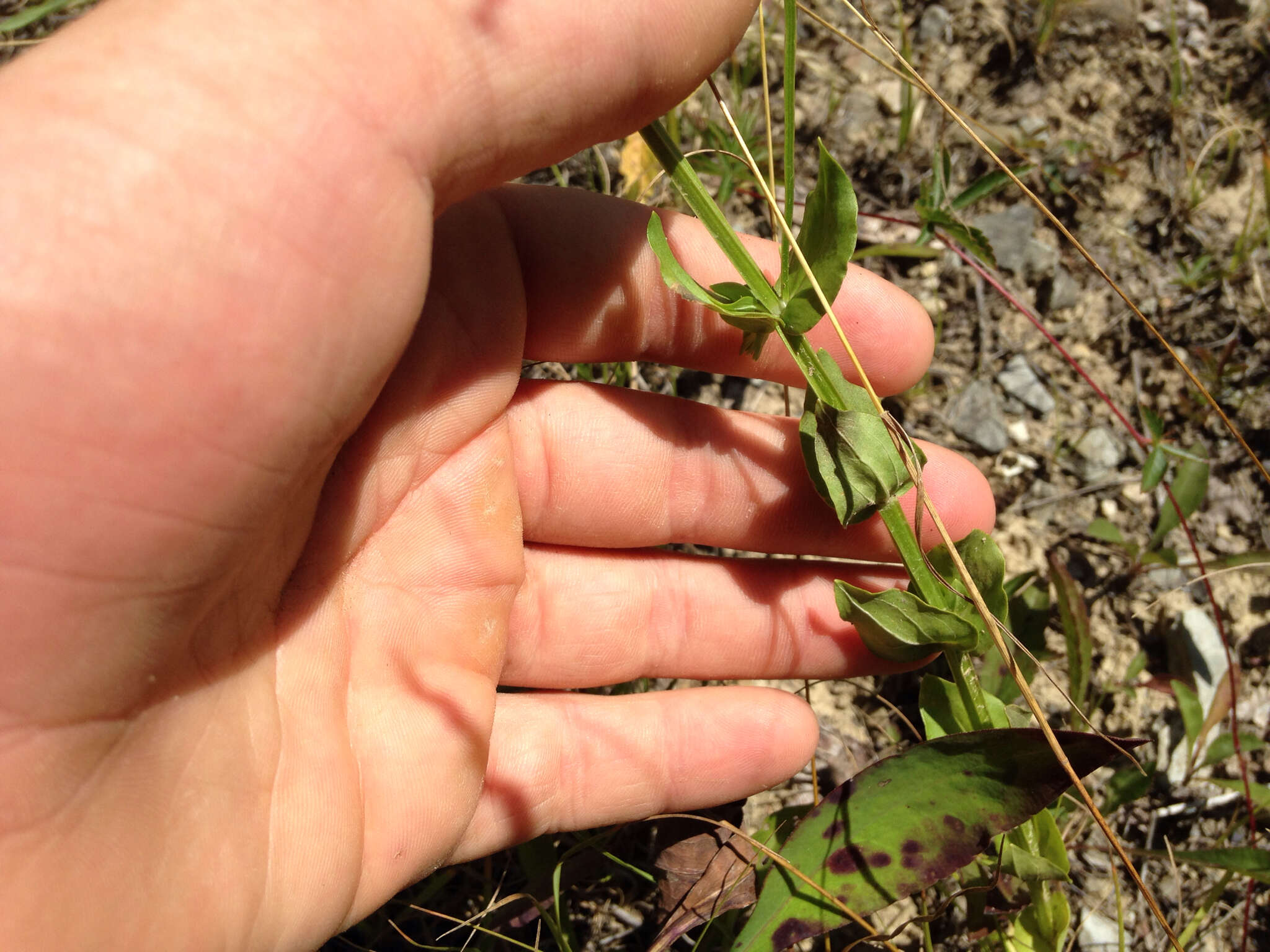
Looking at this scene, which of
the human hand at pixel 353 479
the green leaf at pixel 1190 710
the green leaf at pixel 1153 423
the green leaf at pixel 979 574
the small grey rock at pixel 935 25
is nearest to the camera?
the human hand at pixel 353 479

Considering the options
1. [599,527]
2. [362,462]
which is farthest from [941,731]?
[362,462]

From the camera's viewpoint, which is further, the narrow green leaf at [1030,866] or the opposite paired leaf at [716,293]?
the narrow green leaf at [1030,866]

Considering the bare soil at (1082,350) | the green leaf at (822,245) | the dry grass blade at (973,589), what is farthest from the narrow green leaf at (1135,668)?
the green leaf at (822,245)

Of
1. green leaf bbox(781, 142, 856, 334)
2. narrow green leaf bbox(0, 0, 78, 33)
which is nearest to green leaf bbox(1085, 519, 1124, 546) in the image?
green leaf bbox(781, 142, 856, 334)

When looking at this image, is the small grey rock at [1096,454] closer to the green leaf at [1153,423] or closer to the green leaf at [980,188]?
the green leaf at [1153,423]

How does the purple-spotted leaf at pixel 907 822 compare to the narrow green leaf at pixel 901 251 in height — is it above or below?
below

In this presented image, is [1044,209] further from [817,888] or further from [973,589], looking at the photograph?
[817,888]

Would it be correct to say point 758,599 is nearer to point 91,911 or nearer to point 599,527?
point 599,527

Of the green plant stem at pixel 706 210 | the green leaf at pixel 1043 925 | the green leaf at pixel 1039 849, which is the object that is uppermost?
the green plant stem at pixel 706 210
